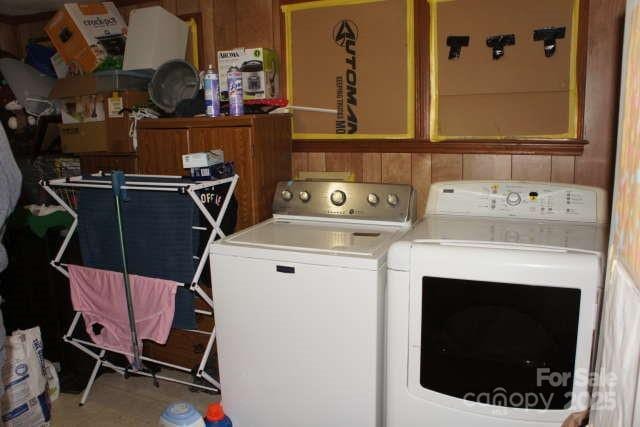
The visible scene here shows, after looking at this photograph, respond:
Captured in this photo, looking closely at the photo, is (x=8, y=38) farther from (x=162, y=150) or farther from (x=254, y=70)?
(x=254, y=70)

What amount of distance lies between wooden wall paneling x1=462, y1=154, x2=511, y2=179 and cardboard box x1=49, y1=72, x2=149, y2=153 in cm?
176

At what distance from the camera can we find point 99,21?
113 inches

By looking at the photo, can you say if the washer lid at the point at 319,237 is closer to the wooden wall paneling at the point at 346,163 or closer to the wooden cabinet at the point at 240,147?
the wooden cabinet at the point at 240,147

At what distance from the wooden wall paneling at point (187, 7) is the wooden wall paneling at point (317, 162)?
1079 mm

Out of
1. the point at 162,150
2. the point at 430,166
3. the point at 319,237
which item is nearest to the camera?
the point at 319,237

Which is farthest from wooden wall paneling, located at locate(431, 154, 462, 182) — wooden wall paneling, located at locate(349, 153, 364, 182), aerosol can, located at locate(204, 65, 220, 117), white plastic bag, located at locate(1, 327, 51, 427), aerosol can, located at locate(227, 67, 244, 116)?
white plastic bag, located at locate(1, 327, 51, 427)

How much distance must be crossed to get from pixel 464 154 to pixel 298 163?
87 cm

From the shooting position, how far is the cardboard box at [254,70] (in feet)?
8.25

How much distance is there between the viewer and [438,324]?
1679mm

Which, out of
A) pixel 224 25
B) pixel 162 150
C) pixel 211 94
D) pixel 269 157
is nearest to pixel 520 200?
pixel 269 157

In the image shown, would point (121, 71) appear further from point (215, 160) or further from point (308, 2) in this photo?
point (308, 2)

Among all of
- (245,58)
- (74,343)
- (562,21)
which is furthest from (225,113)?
(562,21)

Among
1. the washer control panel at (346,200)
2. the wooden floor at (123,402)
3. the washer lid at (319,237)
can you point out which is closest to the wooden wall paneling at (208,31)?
the washer control panel at (346,200)

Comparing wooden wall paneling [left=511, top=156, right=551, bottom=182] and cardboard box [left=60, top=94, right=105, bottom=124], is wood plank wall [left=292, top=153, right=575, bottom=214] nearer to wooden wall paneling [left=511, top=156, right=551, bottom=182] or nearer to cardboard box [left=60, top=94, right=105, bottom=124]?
wooden wall paneling [left=511, top=156, right=551, bottom=182]
